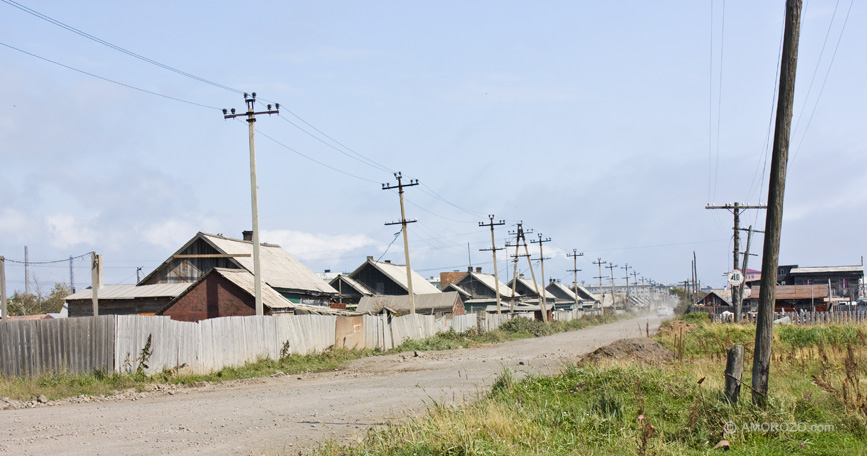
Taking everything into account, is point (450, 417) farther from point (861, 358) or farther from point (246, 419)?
point (861, 358)

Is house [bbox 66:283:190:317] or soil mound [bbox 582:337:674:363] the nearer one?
soil mound [bbox 582:337:674:363]

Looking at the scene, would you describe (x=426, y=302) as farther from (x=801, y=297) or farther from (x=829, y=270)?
(x=829, y=270)

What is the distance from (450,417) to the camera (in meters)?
9.37

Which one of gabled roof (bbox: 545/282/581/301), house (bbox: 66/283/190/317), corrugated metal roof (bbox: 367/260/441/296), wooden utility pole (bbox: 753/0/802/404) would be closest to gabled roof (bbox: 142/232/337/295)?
house (bbox: 66/283/190/317)

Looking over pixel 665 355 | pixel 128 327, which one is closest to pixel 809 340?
pixel 665 355

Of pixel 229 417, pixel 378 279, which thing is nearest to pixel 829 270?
pixel 378 279

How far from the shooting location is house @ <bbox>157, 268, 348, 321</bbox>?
3108cm

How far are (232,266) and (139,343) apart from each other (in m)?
18.8

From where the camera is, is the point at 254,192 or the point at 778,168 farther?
the point at 254,192

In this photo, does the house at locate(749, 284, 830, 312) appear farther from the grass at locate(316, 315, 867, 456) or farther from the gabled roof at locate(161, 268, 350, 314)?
the grass at locate(316, 315, 867, 456)

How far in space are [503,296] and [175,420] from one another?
73951 mm

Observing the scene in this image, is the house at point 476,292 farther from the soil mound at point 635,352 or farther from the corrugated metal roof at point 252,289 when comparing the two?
the soil mound at point 635,352

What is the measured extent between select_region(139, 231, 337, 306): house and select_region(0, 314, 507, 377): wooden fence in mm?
10909

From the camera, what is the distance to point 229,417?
12.9 metres
